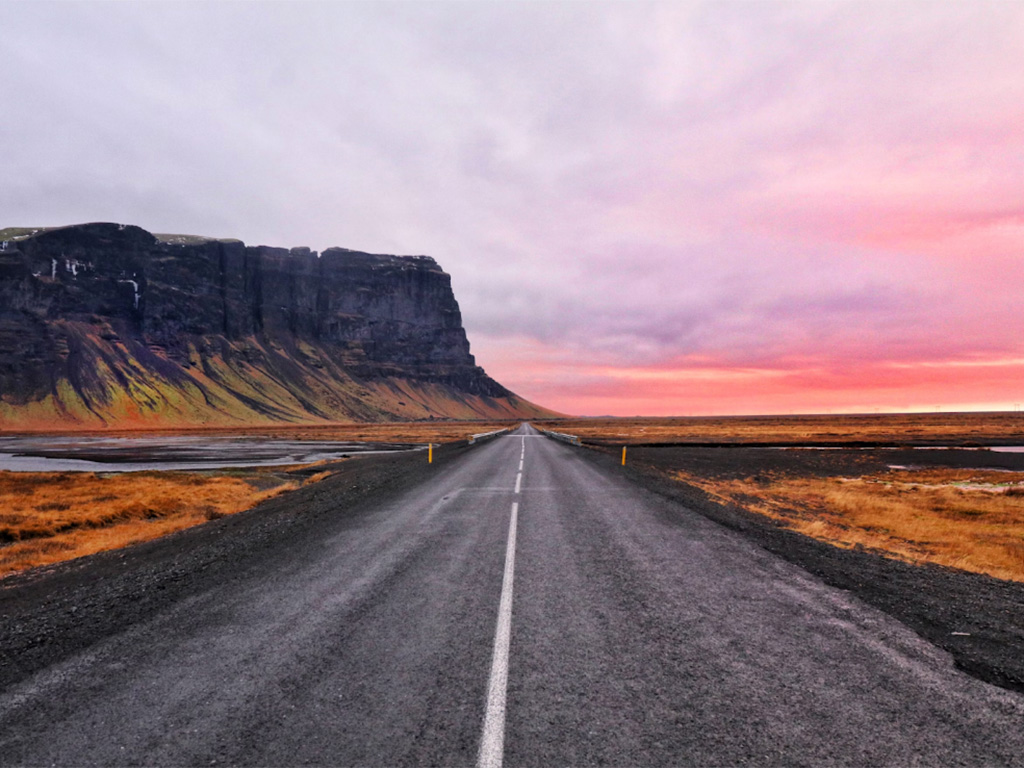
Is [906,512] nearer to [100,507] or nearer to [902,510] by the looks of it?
[902,510]

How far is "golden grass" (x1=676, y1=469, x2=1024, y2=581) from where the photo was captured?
37.0 ft

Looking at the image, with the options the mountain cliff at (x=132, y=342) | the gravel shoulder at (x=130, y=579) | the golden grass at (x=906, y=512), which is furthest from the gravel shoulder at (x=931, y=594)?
the mountain cliff at (x=132, y=342)

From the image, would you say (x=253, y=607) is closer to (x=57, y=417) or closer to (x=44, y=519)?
(x=44, y=519)

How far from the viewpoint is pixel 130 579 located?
8.19 meters

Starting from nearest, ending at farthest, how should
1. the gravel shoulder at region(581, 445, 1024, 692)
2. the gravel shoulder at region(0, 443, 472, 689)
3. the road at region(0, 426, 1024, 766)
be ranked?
the road at region(0, 426, 1024, 766) → the gravel shoulder at region(581, 445, 1024, 692) → the gravel shoulder at region(0, 443, 472, 689)

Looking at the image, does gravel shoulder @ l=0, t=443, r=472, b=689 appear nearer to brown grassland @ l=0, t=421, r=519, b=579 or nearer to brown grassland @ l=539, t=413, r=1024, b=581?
brown grassland @ l=0, t=421, r=519, b=579

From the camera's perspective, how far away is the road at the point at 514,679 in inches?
138

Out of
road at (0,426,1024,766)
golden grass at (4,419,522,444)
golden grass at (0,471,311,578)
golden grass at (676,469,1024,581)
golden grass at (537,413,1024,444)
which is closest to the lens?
road at (0,426,1024,766)

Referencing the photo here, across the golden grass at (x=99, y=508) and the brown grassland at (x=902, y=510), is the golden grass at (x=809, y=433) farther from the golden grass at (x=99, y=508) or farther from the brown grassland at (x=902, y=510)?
the golden grass at (x=99, y=508)

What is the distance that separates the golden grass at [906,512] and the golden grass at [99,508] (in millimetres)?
17012

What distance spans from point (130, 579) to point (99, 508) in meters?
13.1

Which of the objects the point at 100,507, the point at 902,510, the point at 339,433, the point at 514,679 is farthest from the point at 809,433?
the point at 514,679

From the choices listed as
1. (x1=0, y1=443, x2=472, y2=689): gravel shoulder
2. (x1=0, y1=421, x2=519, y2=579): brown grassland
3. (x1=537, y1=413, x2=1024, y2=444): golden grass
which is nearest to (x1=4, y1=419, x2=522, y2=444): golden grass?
(x1=537, y1=413, x2=1024, y2=444): golden grass

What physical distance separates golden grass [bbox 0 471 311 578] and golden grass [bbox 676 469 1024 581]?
17012 mm
